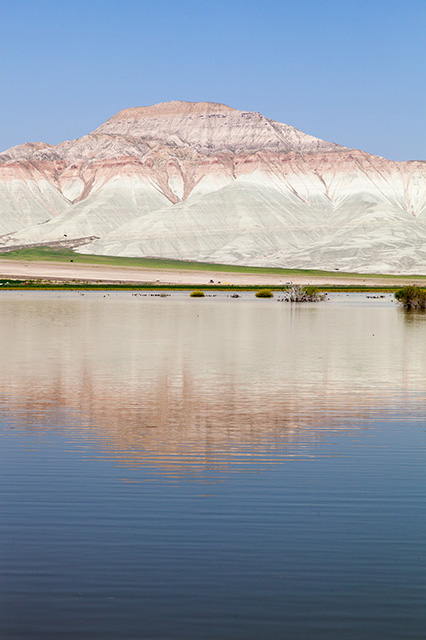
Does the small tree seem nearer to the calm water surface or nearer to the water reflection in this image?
the water reflection

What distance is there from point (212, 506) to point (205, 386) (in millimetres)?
17608

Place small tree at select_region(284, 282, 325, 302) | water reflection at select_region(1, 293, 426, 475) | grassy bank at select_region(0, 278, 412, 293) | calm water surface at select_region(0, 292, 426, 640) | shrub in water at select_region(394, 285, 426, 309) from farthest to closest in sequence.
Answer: grassy bank at select_region(0, 278, 412, 293) → small tree at select_region(284, 282, 325, 302) → shrub in water at select_region(394, 285, 426, 309) → water reflection at select_region(1, 293, 426, 475) → calm water surface at select_region(0, 292, 426, 640)

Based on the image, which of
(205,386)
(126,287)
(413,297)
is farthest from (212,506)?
(126,287)

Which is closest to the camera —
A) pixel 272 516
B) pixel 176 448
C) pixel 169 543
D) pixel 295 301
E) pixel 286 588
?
pixel 286 588

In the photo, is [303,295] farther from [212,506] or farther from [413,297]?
[212,506]

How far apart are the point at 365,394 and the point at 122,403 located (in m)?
8.04

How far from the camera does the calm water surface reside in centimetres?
1057

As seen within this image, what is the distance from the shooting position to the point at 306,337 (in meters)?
59.0

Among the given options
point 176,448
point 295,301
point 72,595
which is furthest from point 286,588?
point 295,301

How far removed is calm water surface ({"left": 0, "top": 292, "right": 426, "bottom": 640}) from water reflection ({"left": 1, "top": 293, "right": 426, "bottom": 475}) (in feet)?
0.39

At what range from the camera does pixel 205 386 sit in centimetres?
3262

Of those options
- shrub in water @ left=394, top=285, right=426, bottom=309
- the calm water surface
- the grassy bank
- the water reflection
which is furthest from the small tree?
the calm water surface

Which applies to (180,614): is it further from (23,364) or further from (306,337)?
(306,337)

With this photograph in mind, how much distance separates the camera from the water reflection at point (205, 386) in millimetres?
21516
